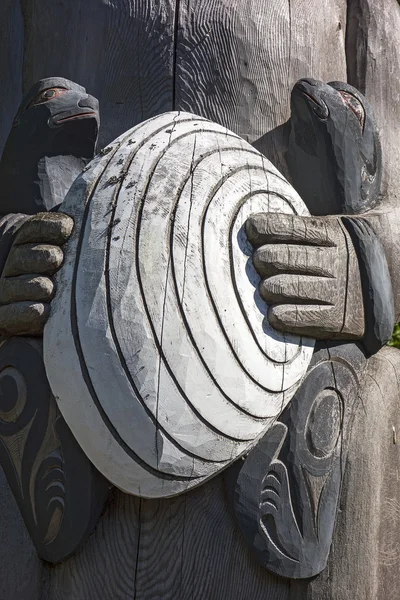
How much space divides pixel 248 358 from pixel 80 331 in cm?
37

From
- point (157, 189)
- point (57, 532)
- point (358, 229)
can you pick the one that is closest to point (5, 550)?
point (57, 532)

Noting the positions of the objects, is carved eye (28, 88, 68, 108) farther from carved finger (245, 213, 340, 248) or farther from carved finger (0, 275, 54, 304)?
carved finger (245, 213, 340, 248)

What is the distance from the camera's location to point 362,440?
251cm

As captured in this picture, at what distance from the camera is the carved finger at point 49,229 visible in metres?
2.38

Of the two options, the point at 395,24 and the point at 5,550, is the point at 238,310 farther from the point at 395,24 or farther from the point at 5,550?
the point at 395,24

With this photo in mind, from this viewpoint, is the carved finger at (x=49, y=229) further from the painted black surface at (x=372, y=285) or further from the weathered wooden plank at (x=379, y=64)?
the weathered wooden plank at (x=379, y=64)

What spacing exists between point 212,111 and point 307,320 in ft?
2.03

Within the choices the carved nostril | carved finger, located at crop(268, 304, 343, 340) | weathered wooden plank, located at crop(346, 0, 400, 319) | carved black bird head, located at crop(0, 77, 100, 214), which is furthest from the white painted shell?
weathered wooden plank, located at crop(346, 0, 400, 319)

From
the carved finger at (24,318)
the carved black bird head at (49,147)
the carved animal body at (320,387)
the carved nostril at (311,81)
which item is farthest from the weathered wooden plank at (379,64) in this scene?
the carved finger at (24,318)

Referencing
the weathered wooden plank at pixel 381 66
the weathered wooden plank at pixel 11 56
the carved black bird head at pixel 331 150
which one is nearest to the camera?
the carved black bird head at pixel 331 150

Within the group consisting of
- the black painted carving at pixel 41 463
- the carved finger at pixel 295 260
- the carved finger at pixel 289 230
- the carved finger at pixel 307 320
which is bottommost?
the black painted carving at pixel 41 463

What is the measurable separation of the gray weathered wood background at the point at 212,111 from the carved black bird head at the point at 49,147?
0.47 feet

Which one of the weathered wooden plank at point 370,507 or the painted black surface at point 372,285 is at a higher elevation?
the painted black surface at point 372,285

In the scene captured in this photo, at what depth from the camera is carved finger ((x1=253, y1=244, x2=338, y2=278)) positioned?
239 centimetres
